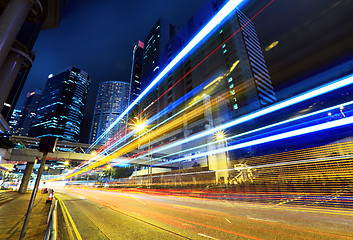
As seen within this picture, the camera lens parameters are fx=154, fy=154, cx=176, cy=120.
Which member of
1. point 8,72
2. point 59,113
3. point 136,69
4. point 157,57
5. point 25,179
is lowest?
point 25,179

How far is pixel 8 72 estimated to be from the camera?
38.0 ft

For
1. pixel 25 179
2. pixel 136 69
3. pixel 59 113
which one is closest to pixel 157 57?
pixel 136 69

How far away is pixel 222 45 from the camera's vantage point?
78.2m

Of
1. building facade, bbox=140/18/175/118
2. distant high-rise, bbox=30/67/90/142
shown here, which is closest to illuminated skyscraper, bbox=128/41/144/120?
building facade, bbox=140/18/175/118

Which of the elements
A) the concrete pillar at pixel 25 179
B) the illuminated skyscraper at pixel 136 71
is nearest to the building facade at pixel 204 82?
the concrete pillar at pixel 25 179

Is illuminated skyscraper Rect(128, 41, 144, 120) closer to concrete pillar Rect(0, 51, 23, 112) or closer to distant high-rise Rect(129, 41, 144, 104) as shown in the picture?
distant high-rise Rect(129, 41, 144, 104)

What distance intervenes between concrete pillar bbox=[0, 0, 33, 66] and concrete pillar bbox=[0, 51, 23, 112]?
2432mm

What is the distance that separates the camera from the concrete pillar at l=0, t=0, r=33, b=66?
963 centimetres

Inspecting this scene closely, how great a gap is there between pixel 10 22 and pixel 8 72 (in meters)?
3.61

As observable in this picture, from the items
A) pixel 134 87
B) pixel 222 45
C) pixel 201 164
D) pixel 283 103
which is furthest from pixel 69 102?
pixel 283 103

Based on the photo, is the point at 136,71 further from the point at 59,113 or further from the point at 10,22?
the point at 10,22

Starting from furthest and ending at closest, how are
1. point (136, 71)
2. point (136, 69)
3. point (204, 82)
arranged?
1. point (136, 69)
2. point (136, 71)
3. point (204, 82)

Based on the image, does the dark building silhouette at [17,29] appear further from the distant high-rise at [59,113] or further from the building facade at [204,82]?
the distant high-rise at [59,113]

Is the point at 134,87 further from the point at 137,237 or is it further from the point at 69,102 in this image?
the point at 137,237
